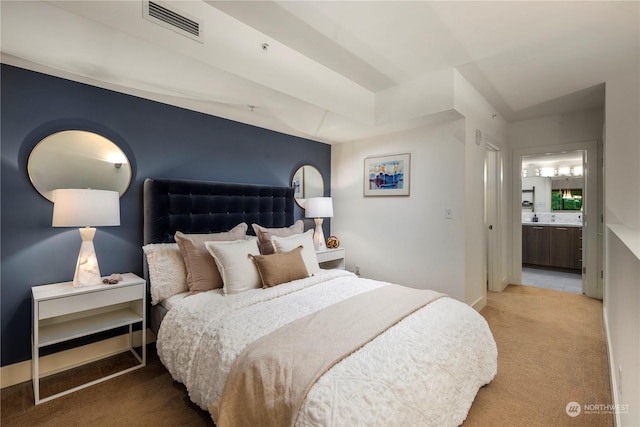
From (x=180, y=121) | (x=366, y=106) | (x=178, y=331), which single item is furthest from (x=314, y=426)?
(x=366, y=106)

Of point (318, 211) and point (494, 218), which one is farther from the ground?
point (318, 211)

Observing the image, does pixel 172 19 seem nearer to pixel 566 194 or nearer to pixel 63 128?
pixel 63 128

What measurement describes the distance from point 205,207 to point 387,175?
7.46 feet

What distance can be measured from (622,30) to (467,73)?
1.10m

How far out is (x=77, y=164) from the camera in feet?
7.43

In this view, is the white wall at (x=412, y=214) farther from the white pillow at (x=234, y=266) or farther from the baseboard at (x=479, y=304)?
the white pillow at (x=234, y=266)

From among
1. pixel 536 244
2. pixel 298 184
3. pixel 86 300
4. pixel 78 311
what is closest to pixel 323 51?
pixel 298 184

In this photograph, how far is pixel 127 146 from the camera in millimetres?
2512

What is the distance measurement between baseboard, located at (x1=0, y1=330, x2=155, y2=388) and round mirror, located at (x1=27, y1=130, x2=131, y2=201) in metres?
1.19

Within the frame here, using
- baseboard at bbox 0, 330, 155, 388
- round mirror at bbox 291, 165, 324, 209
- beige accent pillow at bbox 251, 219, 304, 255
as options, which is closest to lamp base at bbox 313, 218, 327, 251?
round mirror at bbox 291, 165, 324, 209

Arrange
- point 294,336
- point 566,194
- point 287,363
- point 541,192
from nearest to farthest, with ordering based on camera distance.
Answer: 1. point 287,363
2. point 294,336
3. point 566,194
4. point 541,192

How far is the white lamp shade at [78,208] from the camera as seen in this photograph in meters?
1.98

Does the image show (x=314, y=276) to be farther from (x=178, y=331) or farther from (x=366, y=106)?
(x=366, y=106)

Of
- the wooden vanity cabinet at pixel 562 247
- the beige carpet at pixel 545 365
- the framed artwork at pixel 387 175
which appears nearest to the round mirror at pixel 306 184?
the framed artwork at pixel 387 175
